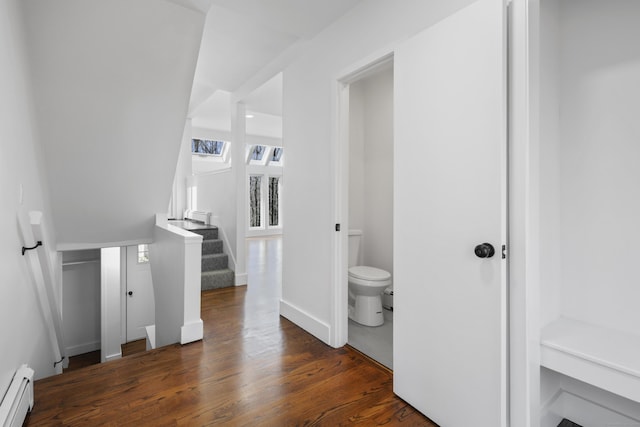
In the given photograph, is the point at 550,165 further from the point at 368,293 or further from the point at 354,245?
the point at 354,245

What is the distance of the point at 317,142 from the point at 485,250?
5.45 feet

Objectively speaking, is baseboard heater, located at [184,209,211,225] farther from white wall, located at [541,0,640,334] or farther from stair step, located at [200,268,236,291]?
white wall, located at [541,0,640,334]

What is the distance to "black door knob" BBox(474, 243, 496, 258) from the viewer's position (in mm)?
1359

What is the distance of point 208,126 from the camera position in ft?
24.0

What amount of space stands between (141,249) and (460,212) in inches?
185

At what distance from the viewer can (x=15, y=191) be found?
1.67 m

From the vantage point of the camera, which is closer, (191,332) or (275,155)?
(191,332)

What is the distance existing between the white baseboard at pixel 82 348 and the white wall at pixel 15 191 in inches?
107

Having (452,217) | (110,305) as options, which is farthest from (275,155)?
(452,217)

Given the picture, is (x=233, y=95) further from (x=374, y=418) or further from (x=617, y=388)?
(x=617, y=388)

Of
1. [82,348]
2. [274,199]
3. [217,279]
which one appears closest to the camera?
[217,279]

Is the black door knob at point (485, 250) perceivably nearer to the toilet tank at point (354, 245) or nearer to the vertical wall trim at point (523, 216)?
the vertical wall trim at point (523, 216)

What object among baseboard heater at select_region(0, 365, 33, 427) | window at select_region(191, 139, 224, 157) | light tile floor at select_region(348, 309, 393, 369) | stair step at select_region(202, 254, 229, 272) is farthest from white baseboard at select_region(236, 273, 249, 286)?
window at select_region(191, 139, 224, 157)

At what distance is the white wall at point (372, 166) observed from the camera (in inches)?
133
